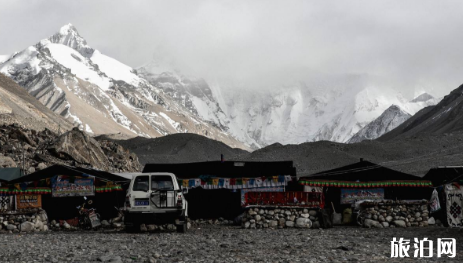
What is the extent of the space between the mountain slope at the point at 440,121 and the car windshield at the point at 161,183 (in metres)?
79.1

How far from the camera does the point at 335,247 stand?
15.4m

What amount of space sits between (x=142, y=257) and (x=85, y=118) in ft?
536

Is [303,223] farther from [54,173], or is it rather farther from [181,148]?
[181,148]

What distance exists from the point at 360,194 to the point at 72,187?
37.7ft

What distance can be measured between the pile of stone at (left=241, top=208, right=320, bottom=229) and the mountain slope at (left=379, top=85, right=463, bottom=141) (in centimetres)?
7476

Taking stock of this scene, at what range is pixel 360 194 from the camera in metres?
24.7

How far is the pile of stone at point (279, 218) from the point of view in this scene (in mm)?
22250

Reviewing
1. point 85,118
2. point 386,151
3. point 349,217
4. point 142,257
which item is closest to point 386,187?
point 349,217

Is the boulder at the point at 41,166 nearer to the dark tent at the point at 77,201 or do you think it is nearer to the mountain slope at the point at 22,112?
the dark tent at the point at 77,201

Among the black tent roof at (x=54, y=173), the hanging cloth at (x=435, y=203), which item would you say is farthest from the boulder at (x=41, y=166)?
the hanging cloth at (x=435, y=203)

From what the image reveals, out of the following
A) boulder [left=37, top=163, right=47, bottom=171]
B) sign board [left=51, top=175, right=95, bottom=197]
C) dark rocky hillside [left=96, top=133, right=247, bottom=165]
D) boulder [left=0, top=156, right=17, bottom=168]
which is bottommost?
sign board [left=51, top=175, right=95, bottom=197]

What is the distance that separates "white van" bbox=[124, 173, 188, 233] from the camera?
19266 millimetres

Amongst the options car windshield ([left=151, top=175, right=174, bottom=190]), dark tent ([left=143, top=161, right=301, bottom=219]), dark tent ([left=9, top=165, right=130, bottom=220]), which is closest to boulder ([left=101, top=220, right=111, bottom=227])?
dark tent ([left=9, top=165, right=130, bottom=220])

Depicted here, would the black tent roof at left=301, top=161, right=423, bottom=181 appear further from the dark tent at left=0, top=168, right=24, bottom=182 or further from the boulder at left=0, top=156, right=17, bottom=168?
the boulder at left=0, top=156, right=17, bottom=168
